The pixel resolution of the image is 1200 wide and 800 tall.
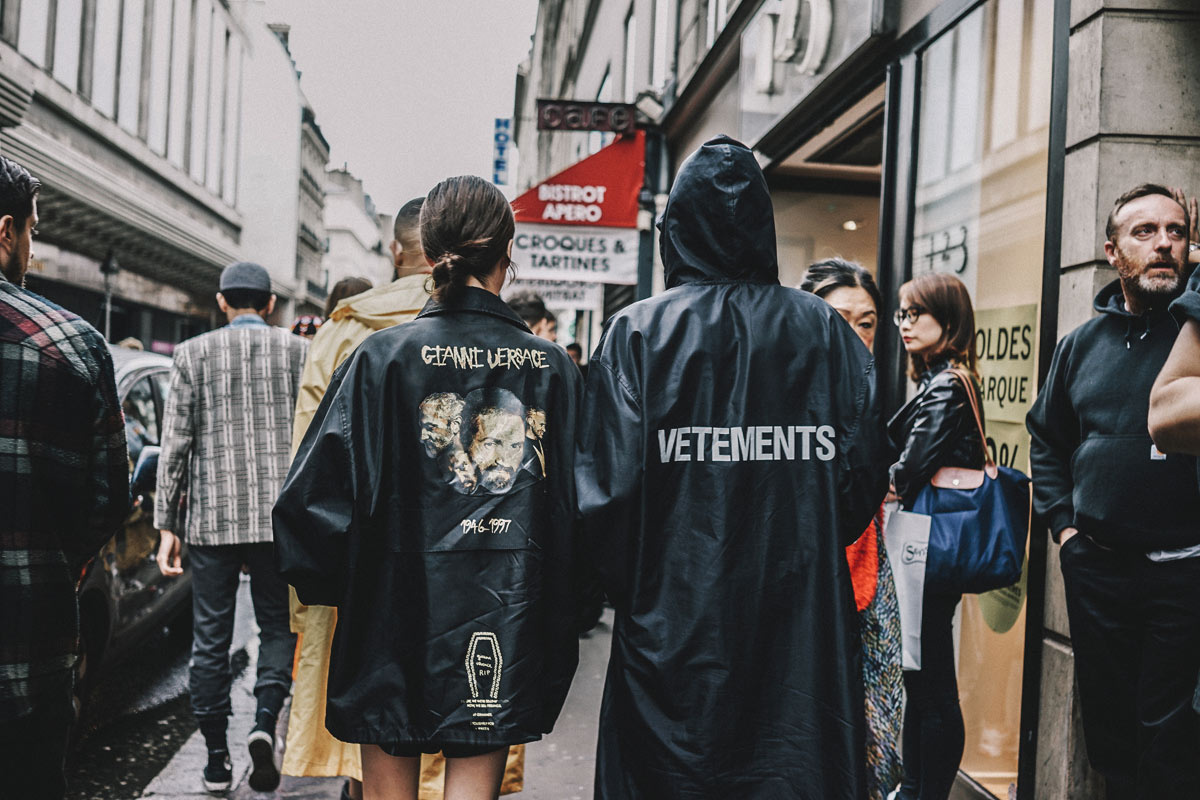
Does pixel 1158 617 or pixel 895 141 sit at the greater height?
pixel 895 141

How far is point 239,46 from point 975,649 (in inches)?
1620

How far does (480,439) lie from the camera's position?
8.13ft

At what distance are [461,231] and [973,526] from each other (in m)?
2.00

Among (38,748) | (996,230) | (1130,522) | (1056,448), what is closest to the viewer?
(38,748)

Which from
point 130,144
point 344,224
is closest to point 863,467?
point 130,144

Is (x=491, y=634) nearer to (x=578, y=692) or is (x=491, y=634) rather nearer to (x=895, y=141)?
(x=578, y=692)

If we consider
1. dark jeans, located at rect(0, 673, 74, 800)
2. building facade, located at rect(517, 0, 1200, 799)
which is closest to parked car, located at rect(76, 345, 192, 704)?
dark jeans, located at rect(0, 673, 74, 800)

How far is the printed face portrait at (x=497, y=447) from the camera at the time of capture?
246cm

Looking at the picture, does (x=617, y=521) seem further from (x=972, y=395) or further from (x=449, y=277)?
(x=972, y=395)

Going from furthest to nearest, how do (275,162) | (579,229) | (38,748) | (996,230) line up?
(275,162) < (579,229) < (996,230) < (38,748)

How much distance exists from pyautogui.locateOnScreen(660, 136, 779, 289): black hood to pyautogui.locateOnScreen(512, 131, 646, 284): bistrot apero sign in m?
7.02

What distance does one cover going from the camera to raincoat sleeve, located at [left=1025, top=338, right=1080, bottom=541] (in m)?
3.11

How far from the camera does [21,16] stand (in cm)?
1886

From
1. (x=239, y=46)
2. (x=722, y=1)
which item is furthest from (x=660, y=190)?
(x=239, y=46)
